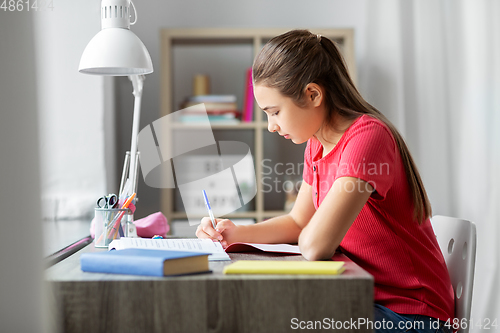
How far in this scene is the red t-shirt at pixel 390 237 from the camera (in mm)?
968

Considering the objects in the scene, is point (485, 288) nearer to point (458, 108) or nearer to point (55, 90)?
point (458, 108)

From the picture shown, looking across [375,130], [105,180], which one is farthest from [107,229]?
[105,180]

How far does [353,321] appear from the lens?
2.54 ft

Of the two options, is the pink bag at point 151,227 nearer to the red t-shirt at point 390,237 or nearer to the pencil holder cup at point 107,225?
the pencil holder cup at point 107,225

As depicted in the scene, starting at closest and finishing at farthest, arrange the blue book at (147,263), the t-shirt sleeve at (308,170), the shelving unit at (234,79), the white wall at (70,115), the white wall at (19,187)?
the white wall at (19,187), the blue book at (147,263), the t-shirt sleeve at (308,170), the white wall at (70,115), the shelving unit at (234,79)

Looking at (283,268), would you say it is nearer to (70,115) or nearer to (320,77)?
(320,77)

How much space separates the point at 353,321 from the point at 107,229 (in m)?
0.62

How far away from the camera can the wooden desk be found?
765mm

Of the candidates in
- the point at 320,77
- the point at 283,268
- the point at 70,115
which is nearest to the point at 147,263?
the point at 283,268

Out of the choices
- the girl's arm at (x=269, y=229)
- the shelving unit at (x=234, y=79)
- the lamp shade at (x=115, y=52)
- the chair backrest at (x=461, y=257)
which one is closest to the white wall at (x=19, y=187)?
the lamp shade at (x=115, y=52)

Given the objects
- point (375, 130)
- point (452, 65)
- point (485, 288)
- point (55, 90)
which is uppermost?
point (452, 65)

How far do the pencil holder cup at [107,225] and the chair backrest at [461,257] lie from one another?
81cm

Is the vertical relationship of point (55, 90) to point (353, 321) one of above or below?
above

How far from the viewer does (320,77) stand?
3.62 feet
